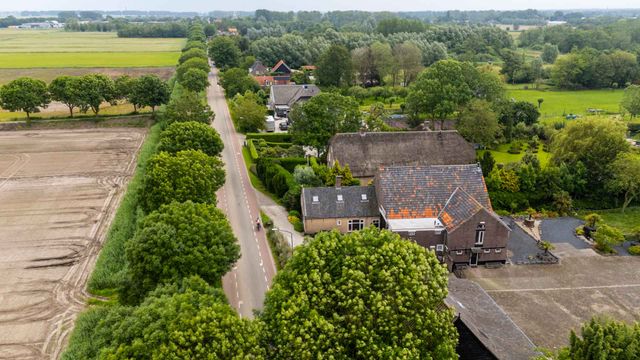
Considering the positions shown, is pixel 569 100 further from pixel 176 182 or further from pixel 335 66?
pixel 176 182

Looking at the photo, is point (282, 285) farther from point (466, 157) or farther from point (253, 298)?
point (466, 157)

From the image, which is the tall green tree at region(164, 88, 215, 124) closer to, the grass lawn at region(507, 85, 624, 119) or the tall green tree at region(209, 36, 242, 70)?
the grass lawn at region(507, 85, 624, 119)

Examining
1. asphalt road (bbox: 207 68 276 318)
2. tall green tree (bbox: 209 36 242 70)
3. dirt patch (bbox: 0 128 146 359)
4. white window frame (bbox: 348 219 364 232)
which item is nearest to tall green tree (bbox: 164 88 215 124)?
asphalt road (bbox: 207 68 276 318)

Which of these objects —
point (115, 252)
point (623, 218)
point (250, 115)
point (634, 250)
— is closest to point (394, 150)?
point (623, 218)

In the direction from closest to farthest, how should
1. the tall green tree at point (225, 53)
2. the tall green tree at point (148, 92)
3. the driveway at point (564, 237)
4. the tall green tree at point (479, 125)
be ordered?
the driveway at point (564, 237) < the tall green tree at point (479, 125) < the tall green tree at point (148, 92) < the tall green tree at point (225, 53)

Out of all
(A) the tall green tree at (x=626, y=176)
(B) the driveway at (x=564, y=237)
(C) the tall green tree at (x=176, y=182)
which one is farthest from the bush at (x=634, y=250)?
(C) the tall green tree at (x=176, y=182)

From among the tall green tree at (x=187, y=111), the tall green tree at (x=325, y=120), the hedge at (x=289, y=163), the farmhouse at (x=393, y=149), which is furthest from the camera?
the tall green tree at (x=187, y=111)

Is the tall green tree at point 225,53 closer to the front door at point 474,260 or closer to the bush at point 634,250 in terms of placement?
the front door at point 474,260

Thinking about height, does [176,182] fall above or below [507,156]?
above
